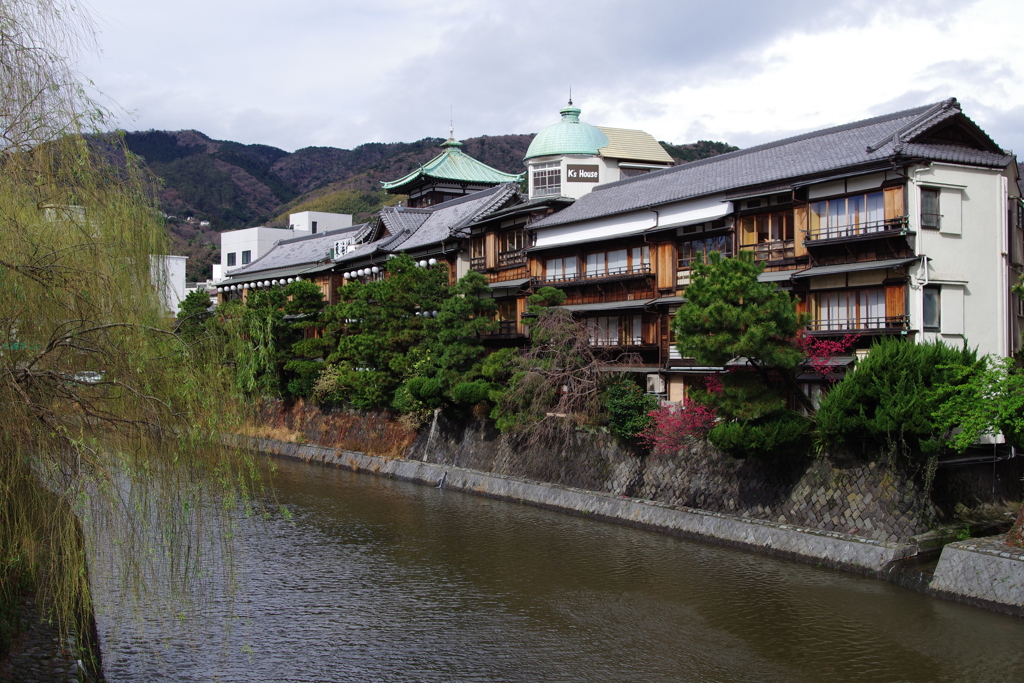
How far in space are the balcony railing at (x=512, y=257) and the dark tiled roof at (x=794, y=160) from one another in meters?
2.20

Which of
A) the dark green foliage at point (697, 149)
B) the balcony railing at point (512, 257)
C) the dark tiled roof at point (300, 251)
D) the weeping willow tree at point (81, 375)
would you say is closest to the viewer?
the weeping willow tree at point (81, 375)

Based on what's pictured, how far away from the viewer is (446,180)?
53781 mm

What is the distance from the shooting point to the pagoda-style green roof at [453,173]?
53688 millimetres

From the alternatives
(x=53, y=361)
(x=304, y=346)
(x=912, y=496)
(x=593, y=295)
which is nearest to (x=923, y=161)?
(x=912, y=496)

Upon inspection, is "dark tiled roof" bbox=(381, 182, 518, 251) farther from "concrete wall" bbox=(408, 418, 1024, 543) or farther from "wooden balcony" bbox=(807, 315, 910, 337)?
"wooden balcony" bbox=(807, 315, 910, 337)

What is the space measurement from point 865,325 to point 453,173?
120 ft

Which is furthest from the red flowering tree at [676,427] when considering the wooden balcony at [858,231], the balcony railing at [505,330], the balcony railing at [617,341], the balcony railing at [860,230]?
the balcony railing at [505,330]

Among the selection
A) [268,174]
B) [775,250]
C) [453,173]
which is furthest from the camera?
[268,174]

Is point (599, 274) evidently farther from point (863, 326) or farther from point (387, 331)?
point (863, 326)

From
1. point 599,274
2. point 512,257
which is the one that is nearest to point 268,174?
point 512,257

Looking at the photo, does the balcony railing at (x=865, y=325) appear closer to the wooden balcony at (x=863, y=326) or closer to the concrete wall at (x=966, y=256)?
the wooden balcony at (x=863, y=326)

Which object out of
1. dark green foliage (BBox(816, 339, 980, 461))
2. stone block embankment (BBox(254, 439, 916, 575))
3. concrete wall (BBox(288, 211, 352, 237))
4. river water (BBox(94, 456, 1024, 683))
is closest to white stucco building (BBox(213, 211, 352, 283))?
concrete wall (BBox(288, 211, 352, 237))

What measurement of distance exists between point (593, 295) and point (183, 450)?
2297 cm

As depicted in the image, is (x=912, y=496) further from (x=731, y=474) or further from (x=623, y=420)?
(x=623, y=420)
